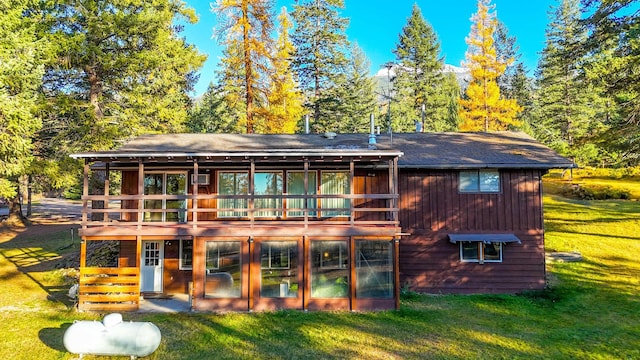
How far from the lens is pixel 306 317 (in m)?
10.2

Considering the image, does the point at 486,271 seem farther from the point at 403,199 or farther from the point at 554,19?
the point at 554,19

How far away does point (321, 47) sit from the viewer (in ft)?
91.6

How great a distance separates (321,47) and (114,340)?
2434 centimetres

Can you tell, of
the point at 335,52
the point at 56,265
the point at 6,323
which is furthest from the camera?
the point at 335,52

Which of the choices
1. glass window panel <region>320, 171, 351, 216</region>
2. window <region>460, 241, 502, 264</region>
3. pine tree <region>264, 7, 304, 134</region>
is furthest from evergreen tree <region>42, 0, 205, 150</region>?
window <region>460, 241, 502, 264</region>

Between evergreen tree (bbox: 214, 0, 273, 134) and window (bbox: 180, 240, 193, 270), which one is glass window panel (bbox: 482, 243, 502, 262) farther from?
evergreen tree (bbox: 214, 0, 273, 134)

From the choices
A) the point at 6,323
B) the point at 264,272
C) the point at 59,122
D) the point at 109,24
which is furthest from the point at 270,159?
the point at 59,122

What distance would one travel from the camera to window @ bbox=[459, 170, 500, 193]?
13.1m

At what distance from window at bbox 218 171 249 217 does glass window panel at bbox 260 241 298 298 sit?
2352mm

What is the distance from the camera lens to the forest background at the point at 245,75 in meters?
14.3

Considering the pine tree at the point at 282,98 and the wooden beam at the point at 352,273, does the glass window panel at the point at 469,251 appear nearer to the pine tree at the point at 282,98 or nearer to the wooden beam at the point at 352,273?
the wooden beam at the point at 352,273

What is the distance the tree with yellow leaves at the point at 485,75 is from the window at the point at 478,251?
1497cm

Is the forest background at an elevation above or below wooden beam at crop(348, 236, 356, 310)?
above

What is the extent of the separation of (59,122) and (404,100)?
89.7 feet
